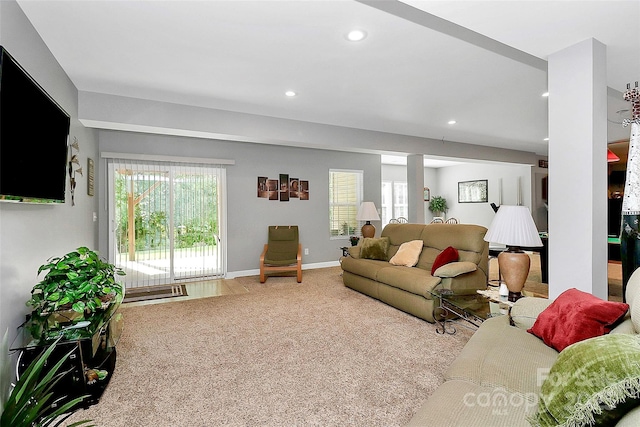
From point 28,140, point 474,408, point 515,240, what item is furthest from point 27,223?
point 515,240

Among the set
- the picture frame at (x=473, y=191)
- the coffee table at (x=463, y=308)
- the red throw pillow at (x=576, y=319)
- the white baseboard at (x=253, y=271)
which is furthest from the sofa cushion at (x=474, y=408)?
the picture frame at (x=473, y=191)

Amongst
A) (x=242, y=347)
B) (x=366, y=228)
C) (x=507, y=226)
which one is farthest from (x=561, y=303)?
(x=366, y=228)

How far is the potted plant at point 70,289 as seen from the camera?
77.5 inches

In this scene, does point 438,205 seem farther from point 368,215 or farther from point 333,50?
point 333,50

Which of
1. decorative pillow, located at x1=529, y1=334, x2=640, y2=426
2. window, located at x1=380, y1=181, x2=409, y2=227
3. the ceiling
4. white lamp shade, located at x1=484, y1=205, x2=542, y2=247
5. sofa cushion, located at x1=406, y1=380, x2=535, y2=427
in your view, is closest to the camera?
decorative pillow, located at x1=529, y1=334, x2=640, y2=426

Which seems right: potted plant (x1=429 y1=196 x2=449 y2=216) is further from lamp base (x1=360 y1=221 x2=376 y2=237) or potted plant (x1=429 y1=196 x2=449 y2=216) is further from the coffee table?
the coffee table

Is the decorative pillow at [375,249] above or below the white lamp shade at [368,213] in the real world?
below

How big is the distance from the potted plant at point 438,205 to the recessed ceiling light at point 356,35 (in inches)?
326

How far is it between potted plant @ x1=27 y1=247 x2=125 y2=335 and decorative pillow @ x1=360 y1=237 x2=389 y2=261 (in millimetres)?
3147

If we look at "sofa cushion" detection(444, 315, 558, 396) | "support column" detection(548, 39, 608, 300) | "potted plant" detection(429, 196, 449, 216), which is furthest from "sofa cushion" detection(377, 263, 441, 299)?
"potted plant" detection(429, 196, 449, 216)

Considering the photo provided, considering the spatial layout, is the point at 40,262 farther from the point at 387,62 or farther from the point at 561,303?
the point at 561,303

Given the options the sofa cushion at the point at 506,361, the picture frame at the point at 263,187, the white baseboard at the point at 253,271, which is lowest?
the white baseboard at the point at 253,271

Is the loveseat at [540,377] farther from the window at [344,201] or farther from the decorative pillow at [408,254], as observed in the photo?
the window at [344,201]

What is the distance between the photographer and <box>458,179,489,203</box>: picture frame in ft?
30.4
